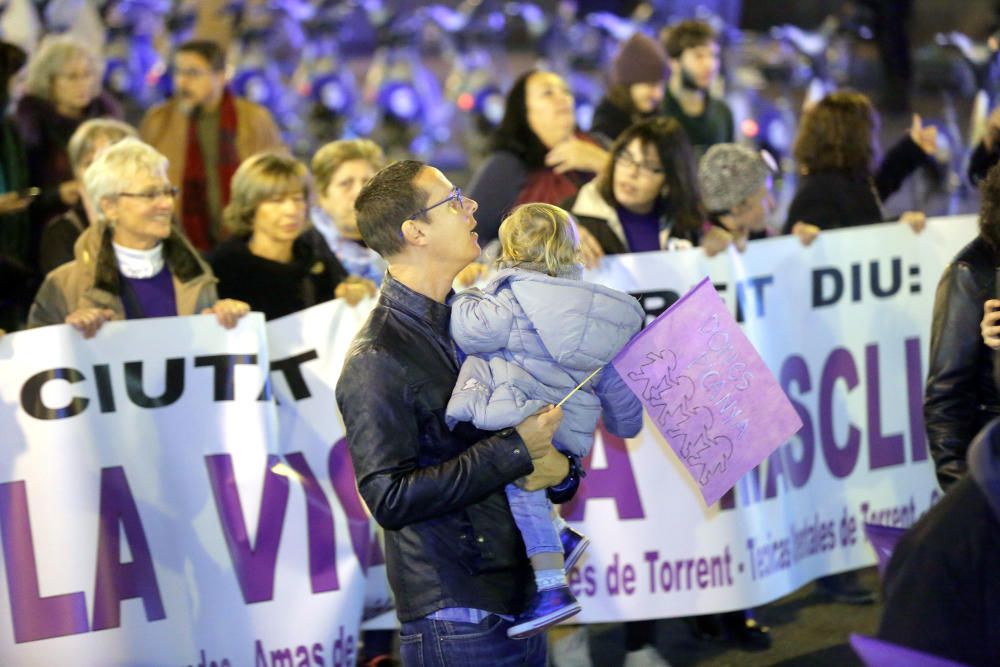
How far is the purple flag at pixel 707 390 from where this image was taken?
144 inches

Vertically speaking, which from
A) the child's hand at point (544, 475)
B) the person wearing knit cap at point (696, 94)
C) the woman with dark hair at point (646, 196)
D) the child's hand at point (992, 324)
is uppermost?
the person wearing knit cap at point (696, 94)

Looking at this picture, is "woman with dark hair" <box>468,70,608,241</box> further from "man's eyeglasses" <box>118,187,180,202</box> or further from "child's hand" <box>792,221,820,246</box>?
"man's eyeglasses" <box>118,187,180,202</box>

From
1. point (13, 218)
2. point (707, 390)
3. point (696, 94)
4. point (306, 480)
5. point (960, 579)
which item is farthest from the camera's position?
point (696, 94)

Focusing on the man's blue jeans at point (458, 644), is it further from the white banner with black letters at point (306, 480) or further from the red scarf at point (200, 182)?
the red scarf at point (200, 182)

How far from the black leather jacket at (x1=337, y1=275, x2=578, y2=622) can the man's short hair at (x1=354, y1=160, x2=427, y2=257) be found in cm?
10

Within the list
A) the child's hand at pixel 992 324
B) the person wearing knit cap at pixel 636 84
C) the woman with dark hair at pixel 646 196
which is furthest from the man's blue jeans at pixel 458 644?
the person wearing knit cap at pixel 636 84

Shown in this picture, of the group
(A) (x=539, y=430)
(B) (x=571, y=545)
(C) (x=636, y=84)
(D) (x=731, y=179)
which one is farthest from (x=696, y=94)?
(A) (x=539, y=430)

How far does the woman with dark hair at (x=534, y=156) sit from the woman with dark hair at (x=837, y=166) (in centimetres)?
86

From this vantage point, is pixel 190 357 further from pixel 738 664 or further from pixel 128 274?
pixel 738 664

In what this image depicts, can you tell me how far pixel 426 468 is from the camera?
3.35 meters

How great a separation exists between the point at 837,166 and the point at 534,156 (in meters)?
1.28

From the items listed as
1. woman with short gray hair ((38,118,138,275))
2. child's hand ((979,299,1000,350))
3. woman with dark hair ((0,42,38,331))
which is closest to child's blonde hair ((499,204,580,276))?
child's hand ((979,299,1000,350))

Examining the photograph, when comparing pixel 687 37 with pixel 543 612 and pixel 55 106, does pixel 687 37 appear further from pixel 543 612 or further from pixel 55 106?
pixel 543 612

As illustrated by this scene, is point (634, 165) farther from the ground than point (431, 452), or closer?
farther from the ground
